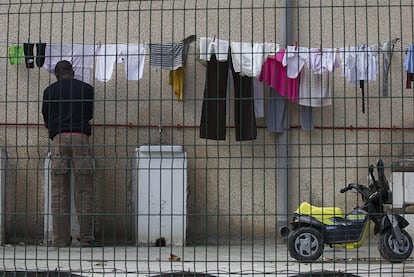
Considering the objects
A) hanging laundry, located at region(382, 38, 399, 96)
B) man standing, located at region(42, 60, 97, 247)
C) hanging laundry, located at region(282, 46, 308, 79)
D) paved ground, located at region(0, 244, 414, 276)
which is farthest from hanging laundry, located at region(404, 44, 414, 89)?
man standing, located at region(42, 60, 97, 247)

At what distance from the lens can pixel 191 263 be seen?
25.0 ft

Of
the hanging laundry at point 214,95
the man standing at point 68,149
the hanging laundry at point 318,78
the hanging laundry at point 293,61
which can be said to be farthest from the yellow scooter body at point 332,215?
the man standing at point 68,149

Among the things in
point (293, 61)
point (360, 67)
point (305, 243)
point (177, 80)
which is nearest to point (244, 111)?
point (293, 61)

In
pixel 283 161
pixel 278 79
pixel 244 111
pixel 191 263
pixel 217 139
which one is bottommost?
pixel 191 263

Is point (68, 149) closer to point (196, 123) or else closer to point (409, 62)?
point (196, 123)

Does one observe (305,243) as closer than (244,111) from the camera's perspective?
Yes

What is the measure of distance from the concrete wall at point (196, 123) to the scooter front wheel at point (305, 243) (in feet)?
3.12

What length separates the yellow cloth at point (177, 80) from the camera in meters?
9.41

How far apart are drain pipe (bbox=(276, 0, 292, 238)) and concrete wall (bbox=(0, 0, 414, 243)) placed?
81 millimetres

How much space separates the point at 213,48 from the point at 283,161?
145 cm

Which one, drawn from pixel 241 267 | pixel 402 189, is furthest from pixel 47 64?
pixel 402 189

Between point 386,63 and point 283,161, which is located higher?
point 386,63

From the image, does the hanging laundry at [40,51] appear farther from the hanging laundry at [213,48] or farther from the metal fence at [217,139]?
the hanging laundry at [213,48]

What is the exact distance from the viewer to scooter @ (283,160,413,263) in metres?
7.72
